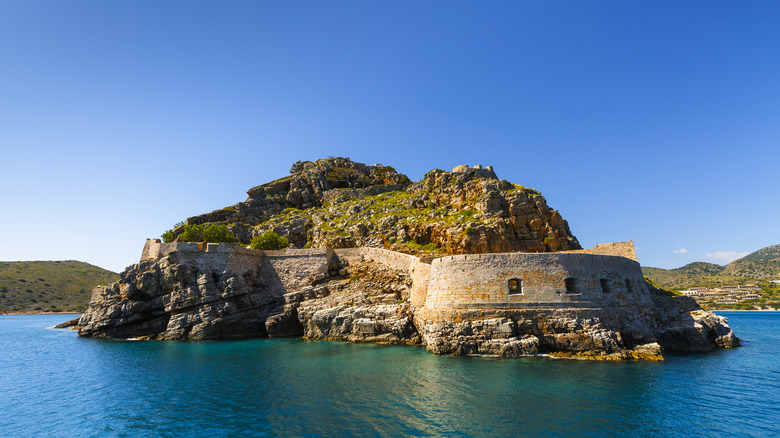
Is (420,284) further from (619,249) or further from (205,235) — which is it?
(205,235)

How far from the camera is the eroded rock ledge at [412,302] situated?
24.3 meters

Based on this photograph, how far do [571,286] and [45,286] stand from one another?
413 ft

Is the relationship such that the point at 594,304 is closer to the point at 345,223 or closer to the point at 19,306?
the point at 345,223

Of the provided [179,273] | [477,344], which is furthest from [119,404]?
[179,273]

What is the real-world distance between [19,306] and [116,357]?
89401mm

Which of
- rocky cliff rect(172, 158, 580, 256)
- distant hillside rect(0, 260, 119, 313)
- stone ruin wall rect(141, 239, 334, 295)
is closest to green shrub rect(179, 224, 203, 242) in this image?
rocky cliff rect(172, 158, 580, 256)

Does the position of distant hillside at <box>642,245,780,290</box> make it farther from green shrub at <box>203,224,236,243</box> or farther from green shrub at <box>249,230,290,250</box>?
green shrub at <box>203,224,236,243</box>

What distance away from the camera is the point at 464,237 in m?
42.5

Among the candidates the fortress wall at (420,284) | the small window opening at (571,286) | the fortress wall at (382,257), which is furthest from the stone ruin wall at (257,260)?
the small window opening at (571,286)

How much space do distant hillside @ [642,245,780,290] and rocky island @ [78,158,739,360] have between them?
94920mm

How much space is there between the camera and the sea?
13.2 metres

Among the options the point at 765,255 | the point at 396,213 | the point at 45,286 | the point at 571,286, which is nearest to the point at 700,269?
the point at 765,255

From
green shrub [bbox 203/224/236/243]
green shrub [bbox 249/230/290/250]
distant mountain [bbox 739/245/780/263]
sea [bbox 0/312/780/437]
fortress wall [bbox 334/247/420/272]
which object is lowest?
sea [bbox 0/312/780/437]

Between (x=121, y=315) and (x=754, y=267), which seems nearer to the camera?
(x=121, y=315)
